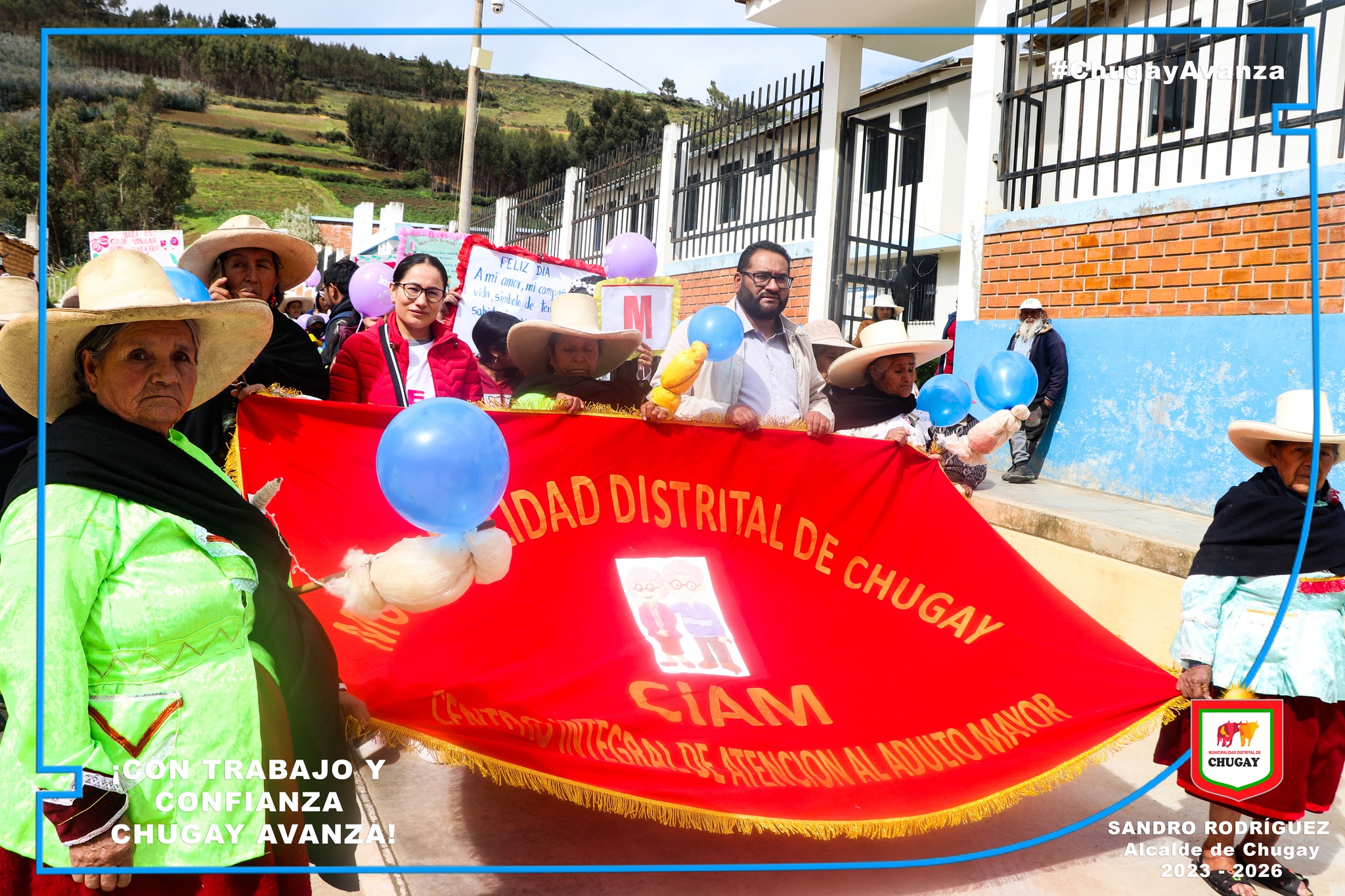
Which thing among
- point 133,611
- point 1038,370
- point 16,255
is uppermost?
point 16,255

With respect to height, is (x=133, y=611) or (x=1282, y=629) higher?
(x=133, y=611)

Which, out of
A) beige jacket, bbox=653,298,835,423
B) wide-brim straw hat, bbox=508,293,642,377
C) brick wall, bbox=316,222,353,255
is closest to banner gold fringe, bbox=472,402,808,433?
beige jacket, bbox=653,298,835,423

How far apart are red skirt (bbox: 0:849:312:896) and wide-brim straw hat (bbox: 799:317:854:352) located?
4335 millimetres

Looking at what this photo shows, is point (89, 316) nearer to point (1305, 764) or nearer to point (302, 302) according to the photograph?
point (1305, 764)

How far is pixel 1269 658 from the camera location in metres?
2.89

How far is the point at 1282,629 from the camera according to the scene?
9.45 ft

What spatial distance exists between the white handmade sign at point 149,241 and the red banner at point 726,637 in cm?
310

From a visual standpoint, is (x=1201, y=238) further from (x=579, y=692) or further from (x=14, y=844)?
(x=14, y=844)

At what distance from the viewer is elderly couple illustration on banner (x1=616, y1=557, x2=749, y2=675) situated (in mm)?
3045

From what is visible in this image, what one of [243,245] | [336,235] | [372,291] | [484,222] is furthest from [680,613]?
[336,235]

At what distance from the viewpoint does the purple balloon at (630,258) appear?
659 centimetres

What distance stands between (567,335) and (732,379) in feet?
2.66

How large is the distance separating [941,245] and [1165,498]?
12.5m

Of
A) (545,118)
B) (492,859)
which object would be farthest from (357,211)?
(545,118)
